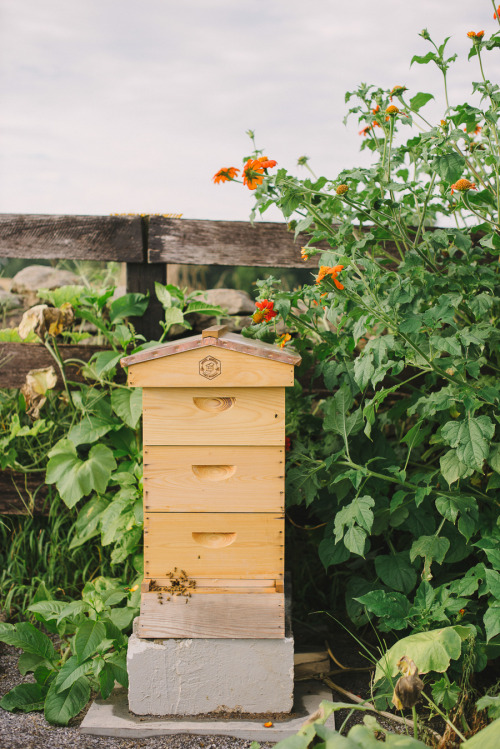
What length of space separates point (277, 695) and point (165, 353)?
1.19 metres

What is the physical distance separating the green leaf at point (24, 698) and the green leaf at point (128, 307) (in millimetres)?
1516

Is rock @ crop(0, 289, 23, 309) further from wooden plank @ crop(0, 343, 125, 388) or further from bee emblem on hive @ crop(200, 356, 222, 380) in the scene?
bee emblem on hive @ crop(200, 356, 222, 380)

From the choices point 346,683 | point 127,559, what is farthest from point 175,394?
point 346,683

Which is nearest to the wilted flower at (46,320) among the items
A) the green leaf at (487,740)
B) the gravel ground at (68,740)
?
the gravel ground at (68,740)

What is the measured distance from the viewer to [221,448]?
2145 mm

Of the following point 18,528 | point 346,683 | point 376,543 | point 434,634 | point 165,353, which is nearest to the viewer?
point 434,634

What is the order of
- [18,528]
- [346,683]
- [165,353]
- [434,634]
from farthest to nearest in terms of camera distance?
1. [18,528]
2. [346,683]
3. [165,353]
4. [434,634]

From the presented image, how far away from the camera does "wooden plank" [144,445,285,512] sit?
2.14 m

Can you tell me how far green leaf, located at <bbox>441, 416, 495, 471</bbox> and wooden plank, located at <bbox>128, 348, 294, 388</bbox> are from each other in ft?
1.73

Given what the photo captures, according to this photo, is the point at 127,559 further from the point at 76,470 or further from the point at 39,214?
the point at 39,214

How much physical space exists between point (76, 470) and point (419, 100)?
1969mm

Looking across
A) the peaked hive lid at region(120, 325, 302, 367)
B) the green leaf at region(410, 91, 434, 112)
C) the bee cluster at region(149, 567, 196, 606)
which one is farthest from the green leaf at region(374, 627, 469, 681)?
the green leaf at region(410, 91, 434, 112)

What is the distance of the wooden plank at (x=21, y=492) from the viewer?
3.06m

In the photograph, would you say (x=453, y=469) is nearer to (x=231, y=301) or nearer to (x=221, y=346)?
(x=221, y=346)
